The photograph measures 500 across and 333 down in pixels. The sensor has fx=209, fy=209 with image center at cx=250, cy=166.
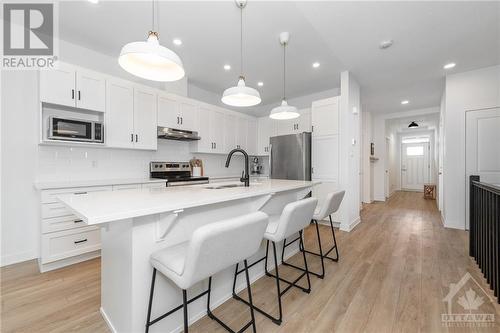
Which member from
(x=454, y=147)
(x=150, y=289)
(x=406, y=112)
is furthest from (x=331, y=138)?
(x=406, y=112)

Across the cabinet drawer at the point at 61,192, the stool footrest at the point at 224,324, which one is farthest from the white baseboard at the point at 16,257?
the stool footrest at the point at 224,324

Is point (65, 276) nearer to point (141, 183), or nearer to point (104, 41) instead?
point (141, 183)

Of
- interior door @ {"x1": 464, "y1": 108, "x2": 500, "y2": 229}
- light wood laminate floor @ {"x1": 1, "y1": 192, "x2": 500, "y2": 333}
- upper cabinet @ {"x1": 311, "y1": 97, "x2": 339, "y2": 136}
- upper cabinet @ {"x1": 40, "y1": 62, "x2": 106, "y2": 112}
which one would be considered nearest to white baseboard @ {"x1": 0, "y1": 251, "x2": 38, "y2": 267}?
light wood laminate floor @ {"x1": 1, "y1": 192, "x2": 500, "y2": 333}

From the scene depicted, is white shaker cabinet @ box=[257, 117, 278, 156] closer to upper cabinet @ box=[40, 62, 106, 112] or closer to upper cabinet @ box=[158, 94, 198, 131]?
upper cabinet @ box=[158, 94, 198, 131]

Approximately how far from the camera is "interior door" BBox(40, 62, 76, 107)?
2412 millimetres

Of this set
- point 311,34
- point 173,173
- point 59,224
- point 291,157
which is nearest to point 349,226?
point 291,157

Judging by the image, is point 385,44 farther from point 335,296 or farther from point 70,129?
point 70,129

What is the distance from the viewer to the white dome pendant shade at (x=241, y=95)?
78.9 inches

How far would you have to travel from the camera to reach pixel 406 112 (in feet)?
20.9

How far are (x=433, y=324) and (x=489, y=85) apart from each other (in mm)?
4178

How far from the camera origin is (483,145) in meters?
3.55

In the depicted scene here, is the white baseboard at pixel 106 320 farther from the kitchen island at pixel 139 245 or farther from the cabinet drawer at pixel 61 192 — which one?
the cabinet drawer at pixel 61 192

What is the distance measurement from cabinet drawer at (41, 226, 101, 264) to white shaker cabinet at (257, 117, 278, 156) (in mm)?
3785
